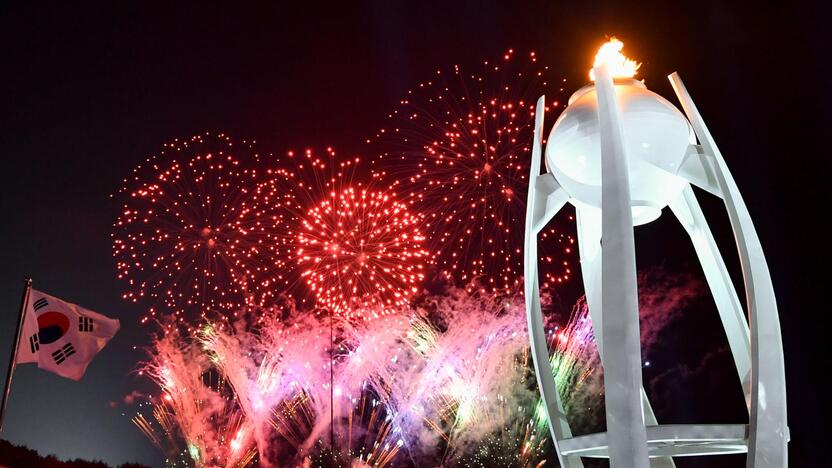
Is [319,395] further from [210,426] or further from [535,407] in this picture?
[535,407]

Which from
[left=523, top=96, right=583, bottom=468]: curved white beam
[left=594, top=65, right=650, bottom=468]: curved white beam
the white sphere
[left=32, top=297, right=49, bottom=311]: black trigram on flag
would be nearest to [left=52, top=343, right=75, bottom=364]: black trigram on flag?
[left=32, top=297, right=49, bottom=311]: black trigram on flag

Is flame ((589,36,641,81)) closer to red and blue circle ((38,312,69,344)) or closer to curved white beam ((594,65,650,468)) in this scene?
curved white beam ((594,65,650,468))

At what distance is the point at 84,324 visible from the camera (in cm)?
1902

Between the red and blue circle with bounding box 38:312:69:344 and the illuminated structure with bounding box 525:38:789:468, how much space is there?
12.7 metres

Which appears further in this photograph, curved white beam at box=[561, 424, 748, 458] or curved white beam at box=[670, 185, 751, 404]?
curved white beam at box=[670, 185, 751, 404]

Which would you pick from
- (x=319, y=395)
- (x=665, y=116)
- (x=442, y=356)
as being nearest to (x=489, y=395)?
(x=442, y=356)

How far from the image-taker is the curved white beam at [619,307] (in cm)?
838

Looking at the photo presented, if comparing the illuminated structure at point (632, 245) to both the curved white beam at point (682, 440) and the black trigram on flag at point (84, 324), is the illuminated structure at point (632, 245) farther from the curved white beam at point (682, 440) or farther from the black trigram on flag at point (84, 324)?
the black trigram on flag at point (84, 324)

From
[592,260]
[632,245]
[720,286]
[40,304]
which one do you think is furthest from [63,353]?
[720,286]

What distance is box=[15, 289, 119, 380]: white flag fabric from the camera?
1764 cm

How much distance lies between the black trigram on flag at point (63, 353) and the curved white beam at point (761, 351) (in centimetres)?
1584

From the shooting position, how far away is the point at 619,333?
8.76m

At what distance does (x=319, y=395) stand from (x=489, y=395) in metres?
8.12

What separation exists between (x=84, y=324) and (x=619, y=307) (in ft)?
49.5
